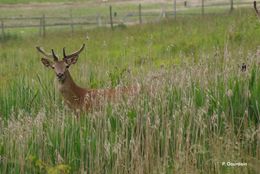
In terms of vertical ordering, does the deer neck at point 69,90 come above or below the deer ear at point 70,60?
below

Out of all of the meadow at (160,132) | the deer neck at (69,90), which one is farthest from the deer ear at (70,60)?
the meadow at (160,132)

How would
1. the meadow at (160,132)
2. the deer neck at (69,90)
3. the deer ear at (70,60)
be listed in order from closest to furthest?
the meadow at (160,132)
the deer neck at (69,90)
the deer ear at (70,60)

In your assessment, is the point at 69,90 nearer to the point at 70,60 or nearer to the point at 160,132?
the point at 70,60

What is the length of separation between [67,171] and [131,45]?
15.0 metres

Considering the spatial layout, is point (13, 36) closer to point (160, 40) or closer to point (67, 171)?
point (160, 40)

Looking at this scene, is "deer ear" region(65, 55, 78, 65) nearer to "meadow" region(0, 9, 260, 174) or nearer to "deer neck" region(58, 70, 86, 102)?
"deer neck" region(58, 70, 86, 102)

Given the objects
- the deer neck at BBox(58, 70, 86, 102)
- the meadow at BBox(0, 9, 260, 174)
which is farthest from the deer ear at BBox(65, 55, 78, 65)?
the meadow at BBox(0, 9, 260, 174)

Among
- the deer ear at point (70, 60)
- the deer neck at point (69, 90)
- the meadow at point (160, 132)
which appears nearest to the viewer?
the meadow at point (160, 132)

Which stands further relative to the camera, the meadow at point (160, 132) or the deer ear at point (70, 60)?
the deer ear at point (70, 60)

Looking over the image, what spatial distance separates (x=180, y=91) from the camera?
7.77 m

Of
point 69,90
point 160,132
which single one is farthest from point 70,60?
point 160,132

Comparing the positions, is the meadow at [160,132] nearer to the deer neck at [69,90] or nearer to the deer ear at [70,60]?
the deer neck at [69,90]

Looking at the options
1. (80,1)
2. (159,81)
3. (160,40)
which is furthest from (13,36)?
(80,1)

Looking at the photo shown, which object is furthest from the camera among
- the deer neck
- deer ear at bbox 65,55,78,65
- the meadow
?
deer ear at bbox 65,55,78,65
